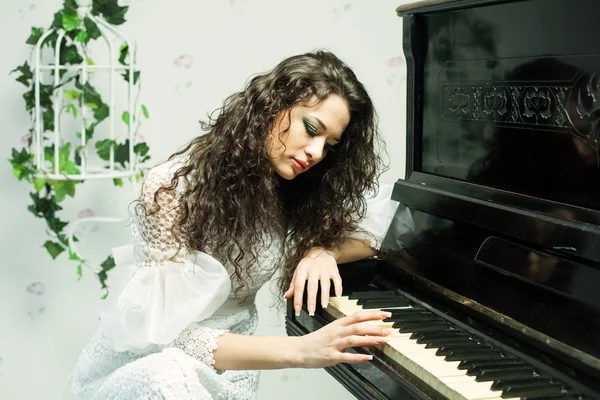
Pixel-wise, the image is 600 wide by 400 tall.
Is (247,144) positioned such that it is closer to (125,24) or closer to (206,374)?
(206,374)

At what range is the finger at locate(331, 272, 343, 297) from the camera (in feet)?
5.16

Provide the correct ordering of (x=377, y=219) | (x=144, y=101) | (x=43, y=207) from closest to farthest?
(x=377, y=219) → (x=43, y=207) → (x=144, y=101)

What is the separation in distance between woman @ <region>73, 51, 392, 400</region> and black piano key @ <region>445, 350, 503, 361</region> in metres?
0.29

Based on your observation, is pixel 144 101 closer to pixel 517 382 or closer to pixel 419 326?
pixel 419 326

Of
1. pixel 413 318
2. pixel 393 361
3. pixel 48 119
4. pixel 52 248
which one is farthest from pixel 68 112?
pixel 393 361

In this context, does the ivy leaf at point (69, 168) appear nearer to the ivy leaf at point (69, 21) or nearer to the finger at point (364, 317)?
the ivy leaf at point (69, 21)

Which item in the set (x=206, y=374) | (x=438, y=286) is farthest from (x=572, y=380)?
(x=206, y=374)

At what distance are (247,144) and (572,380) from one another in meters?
0.82

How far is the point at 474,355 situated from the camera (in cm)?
122

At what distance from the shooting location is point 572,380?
1.12 meters

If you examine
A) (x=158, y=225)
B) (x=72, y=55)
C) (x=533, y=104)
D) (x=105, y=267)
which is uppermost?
(x=72, y=55)

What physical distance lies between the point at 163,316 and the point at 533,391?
766 millimetres

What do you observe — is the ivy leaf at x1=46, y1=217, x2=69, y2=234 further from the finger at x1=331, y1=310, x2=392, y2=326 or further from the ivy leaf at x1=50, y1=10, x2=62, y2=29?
the finger at x1=331, y1=310, x2=392, y2=326

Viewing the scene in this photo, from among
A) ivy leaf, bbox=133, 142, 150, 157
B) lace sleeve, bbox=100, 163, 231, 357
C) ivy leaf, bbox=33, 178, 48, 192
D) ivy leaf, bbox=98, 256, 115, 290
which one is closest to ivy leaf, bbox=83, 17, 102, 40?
ivy leaf, bbox=133, 142, 150, 157
